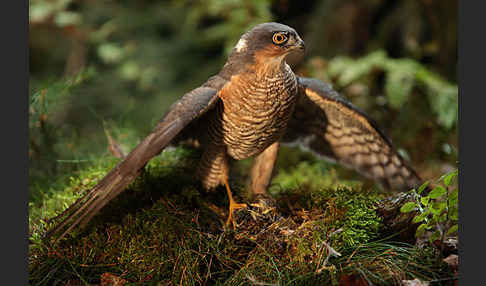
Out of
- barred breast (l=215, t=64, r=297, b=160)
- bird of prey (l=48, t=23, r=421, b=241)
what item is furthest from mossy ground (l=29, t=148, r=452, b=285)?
barred breast (l=215, t=64, r=297, b=160)

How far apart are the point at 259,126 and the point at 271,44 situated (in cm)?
48

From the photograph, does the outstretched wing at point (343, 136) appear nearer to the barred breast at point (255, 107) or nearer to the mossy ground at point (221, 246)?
the barred breast at point (255, 107)

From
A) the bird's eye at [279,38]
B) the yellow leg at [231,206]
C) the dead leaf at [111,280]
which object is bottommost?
the yellow leg at [231,206]

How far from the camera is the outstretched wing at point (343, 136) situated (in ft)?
8.27

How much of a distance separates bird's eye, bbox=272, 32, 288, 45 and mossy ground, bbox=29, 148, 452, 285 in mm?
958

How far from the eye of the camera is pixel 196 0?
4766mm

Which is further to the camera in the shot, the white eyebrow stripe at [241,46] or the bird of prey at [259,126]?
the white eyebrow stripe at [241,46]

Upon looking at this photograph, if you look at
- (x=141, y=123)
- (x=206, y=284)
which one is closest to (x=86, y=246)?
(x=206, y=284)

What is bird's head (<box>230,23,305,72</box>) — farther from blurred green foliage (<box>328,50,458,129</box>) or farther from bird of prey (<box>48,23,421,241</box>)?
blurred green foliage (<box>328,50,458,129</box>)

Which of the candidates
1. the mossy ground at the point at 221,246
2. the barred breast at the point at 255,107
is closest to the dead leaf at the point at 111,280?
the mossy ground at the point at 221,246

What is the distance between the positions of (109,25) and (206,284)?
4.45 metres

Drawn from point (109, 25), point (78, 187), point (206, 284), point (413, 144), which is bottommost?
point (413, 144)

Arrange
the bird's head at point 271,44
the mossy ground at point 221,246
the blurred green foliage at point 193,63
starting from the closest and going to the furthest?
the mossy ground at point 221,246
the bird's head at point 271,44
the blurred green foliage at point 193,63

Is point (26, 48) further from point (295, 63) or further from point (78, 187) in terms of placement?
point (295, 63)
